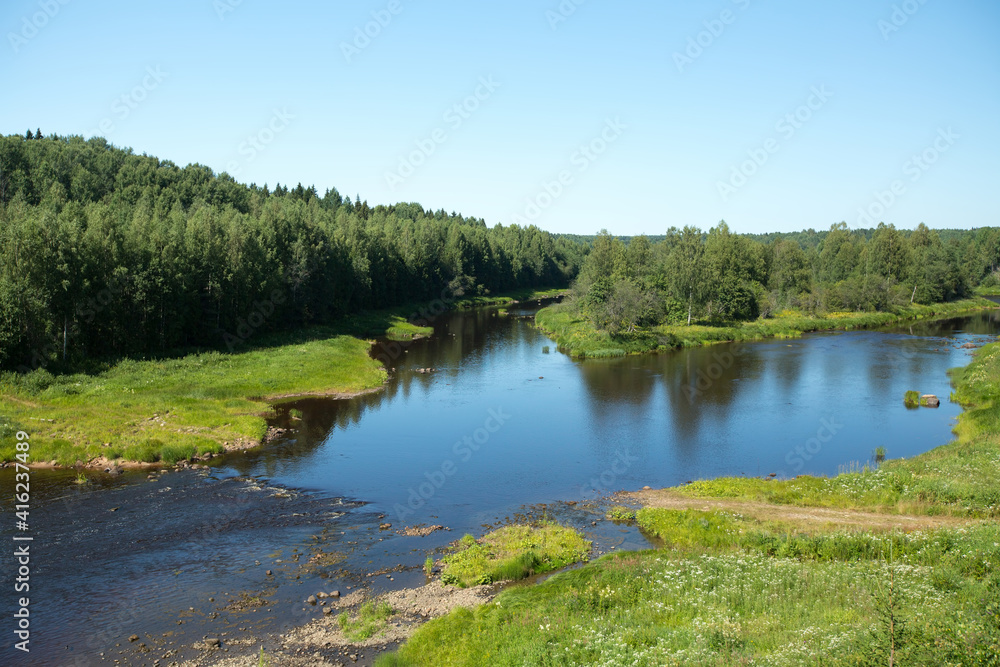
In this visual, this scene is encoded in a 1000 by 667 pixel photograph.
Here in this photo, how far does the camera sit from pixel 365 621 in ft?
58.8

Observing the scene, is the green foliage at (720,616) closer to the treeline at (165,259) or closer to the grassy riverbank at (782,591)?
the grassy riverbank at (782,591)

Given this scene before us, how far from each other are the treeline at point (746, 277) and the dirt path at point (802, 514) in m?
41.1

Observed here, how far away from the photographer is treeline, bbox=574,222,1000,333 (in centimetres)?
7262

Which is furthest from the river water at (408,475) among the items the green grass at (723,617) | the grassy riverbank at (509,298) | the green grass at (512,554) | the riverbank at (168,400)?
the grassy riverbank at (509,298)

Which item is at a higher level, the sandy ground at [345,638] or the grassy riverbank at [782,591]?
the grassy riverbank at [782,591]

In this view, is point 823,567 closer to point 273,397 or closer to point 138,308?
point 273,397

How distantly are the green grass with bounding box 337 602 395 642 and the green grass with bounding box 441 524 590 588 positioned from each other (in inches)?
101

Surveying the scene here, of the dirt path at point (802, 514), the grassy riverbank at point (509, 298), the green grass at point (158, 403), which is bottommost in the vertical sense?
the dirt path at point (802, 514)

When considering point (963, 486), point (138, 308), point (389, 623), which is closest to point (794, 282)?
point (963, 486)

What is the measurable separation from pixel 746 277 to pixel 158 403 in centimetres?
7833

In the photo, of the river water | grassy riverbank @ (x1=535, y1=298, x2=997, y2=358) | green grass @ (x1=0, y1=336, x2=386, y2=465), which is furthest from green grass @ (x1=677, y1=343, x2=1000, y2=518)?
grassy riverbank @ (x1=535, y1=298, x2=997, y2=358)

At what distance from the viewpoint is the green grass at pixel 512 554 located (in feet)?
68.0

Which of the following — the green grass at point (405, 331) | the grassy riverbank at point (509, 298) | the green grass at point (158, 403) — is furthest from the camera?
the grassy riverbank at point (509, 298)

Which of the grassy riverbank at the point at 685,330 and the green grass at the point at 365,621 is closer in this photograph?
the green grass at the point at 365,621
